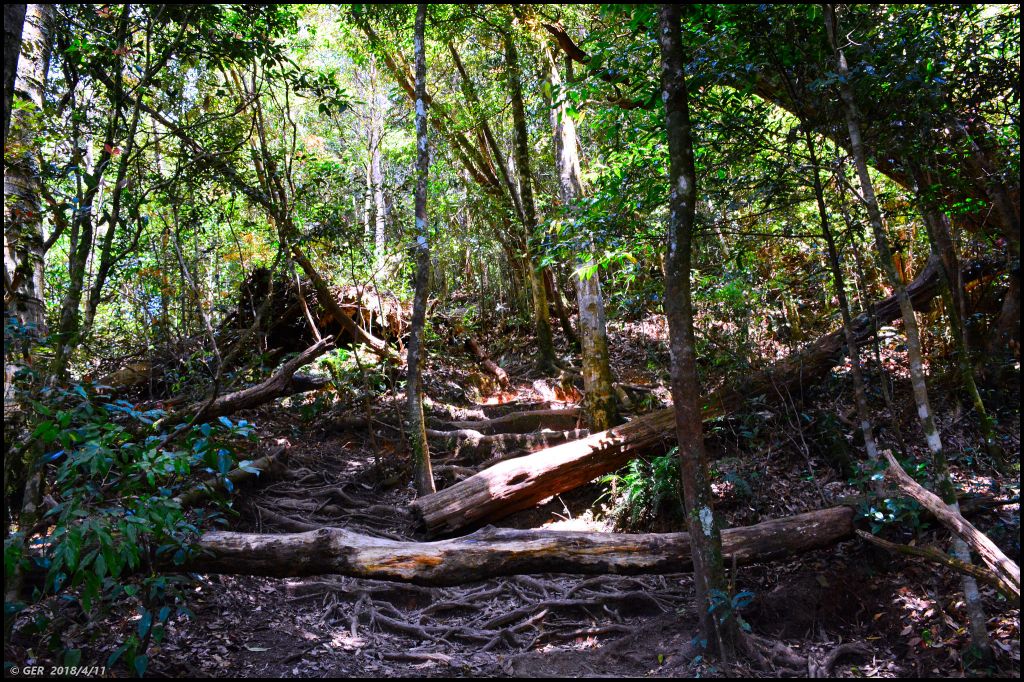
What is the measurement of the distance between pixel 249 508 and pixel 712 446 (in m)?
5.74

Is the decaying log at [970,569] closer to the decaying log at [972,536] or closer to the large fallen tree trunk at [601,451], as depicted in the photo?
the decaying log at [972,536]

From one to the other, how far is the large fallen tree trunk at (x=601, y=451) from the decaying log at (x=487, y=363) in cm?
430

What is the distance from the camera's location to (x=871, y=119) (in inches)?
198

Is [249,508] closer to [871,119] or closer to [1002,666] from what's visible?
[1002,666]

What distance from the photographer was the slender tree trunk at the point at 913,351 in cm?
364

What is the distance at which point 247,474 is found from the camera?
22.5ft

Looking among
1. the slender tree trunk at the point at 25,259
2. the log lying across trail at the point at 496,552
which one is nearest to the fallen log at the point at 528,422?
the log lying across trail at the point at 496,552

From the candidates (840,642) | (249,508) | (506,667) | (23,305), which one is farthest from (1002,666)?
(23,305)

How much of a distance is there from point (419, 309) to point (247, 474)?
284 cm

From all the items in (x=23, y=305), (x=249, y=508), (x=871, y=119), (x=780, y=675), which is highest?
(x=871, y=119)

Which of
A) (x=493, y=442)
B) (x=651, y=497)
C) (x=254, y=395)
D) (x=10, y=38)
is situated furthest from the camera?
(x=493, y=442)

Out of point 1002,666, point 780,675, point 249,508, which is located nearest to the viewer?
point 1002,666

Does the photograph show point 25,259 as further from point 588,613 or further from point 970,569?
point 970,569

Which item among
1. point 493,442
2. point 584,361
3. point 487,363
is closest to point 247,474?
point 493,442
